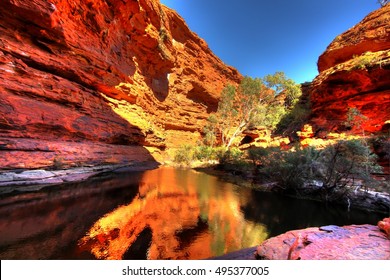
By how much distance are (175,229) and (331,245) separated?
381 centimetres

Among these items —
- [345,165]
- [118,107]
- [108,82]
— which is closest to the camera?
[345,165]

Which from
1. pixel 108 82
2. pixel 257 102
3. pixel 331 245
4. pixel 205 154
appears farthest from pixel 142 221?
pixel 257 102

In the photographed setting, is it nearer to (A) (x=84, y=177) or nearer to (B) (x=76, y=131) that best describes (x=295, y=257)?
(A) (x=84, y=177)

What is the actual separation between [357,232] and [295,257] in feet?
4.94

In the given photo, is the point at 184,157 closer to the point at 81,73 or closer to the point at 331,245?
the point at 81,73

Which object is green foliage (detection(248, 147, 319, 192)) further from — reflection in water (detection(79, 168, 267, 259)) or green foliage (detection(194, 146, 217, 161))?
green foliage (detection(194, 146, 217, 161))

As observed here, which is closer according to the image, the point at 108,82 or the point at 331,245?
the point at 331,245

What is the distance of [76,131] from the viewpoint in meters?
13.5

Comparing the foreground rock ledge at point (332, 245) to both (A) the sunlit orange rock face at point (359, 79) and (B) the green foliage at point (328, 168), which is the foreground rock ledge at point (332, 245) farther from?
(A) the sunlit orange rock face at point (359, 79)

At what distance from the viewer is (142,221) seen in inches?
231

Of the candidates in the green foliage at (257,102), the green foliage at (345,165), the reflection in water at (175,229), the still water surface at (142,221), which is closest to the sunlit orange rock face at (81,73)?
the still water surface at (142,221)

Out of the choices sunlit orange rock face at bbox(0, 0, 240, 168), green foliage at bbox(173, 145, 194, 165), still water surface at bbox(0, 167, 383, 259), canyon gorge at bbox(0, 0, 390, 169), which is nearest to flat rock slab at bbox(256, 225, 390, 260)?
still water surface at bbox(0, 167, 383, 259)

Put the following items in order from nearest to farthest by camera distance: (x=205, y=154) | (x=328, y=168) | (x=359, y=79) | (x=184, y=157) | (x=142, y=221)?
(x=142, y=221)
(x=328, y=168)
(x=359, y=79)
(x=184, y=157)
(x=205, y=154)
